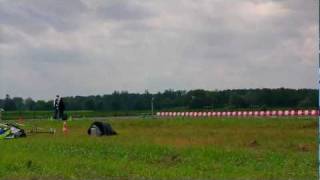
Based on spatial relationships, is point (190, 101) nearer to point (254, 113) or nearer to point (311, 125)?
point (254, 113)

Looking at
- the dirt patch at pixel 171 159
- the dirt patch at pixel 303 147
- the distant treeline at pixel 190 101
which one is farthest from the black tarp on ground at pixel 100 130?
the distant treeline at pixel 190 101

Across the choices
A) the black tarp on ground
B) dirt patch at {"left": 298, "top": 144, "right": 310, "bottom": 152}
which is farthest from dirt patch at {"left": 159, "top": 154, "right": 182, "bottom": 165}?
the black tarp on ground

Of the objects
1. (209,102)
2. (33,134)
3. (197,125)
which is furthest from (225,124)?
(209,102)

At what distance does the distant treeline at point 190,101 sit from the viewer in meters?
64.7

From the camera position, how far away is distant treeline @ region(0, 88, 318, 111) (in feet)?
212

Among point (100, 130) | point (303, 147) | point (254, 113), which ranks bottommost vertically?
point (303, 147)

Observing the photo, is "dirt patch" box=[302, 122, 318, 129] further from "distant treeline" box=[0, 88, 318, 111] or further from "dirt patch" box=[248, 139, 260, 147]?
"distant treeline" box=[0, 88, 318, 111]

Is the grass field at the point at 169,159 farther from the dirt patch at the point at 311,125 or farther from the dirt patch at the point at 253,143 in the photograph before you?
the dirt patch at the point at 311,125

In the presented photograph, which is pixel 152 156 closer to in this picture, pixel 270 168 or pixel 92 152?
pixel 92 152

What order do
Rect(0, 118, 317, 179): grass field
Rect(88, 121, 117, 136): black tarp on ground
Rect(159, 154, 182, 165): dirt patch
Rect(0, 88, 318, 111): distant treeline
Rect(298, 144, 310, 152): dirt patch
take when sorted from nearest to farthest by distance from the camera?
Rect(0, 118, 317, 179): grass field < Rect(159, 154, 182, 165): dirt patch < Rect(298, 144, 310, 152): dirt patch < Rect(88, 121, 117, 136): black tarp on ground < Rect(0, 88, 318, 111): distant treeline

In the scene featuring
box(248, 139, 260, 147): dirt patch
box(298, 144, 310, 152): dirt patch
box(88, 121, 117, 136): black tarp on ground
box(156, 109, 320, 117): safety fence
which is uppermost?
box(156, 109, 320, 117): safety fence

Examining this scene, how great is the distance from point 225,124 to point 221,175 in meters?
21.1

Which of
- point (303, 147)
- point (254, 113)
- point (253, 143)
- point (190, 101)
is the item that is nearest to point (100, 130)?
point (253, 143)

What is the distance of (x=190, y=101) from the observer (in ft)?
234
